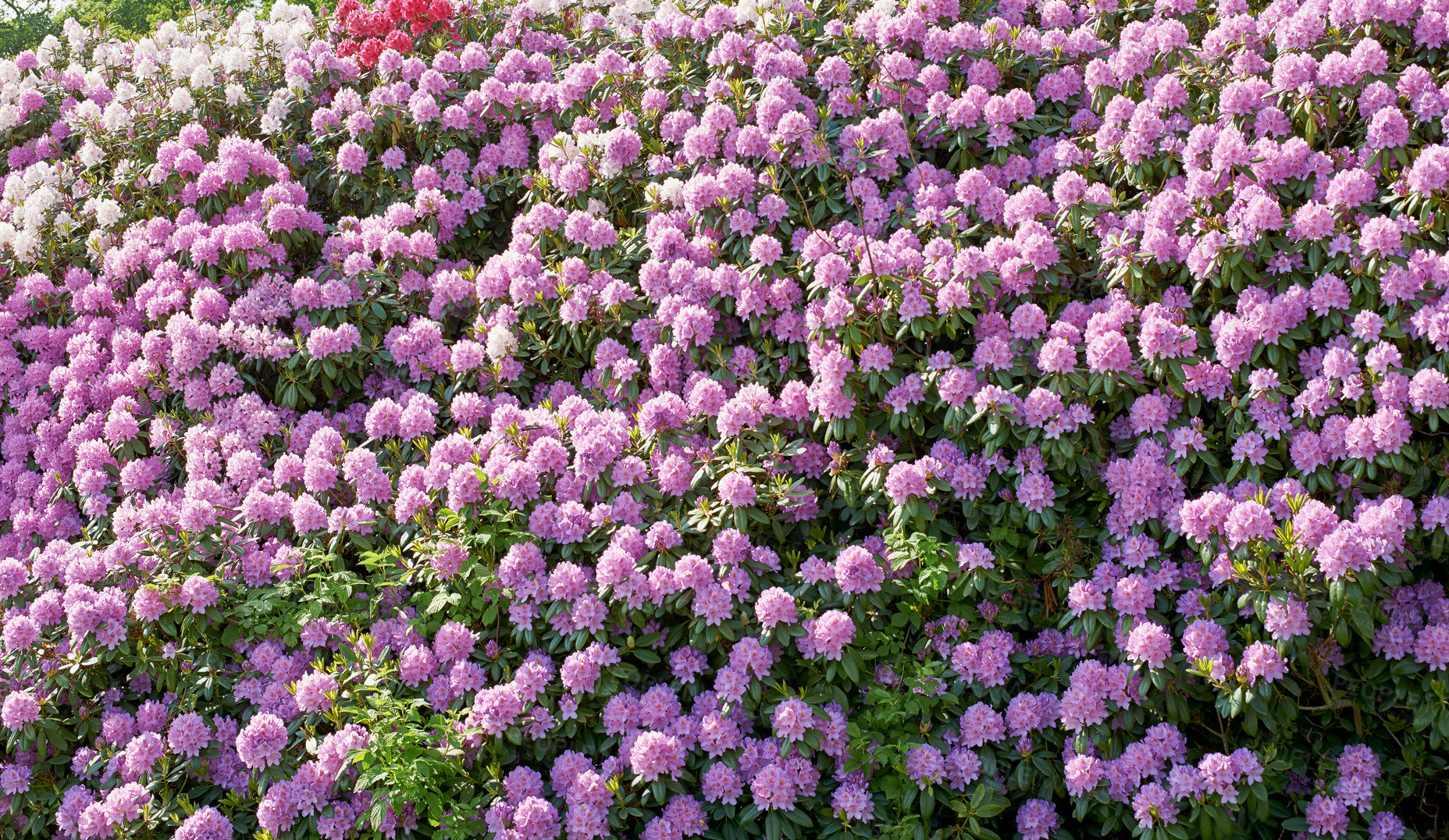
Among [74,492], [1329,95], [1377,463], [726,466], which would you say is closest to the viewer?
[1377,463]

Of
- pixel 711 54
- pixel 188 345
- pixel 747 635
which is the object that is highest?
pixel 711 54

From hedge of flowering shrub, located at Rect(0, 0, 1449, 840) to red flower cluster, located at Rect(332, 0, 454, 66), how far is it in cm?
150

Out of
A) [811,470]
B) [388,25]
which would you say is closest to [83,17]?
[388,25]

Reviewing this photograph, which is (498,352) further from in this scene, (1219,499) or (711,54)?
(1219,499)

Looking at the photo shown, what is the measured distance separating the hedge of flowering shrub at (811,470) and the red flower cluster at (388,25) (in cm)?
150

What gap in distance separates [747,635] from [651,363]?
4.34 feet

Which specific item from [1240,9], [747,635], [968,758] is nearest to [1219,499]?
[968,758]

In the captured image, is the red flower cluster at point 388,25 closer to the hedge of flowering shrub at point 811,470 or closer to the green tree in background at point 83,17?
the hedge of flowering shrub at point 811,470

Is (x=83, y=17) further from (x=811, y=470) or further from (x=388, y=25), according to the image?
(x=811, y=470)

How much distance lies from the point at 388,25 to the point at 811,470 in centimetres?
466

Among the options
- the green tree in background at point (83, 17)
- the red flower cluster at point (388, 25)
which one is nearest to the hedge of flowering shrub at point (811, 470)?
the red flower cluster at point (388, 25)

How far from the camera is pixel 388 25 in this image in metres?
Answer: 7.17

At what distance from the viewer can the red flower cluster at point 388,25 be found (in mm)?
6910

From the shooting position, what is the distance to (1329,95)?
4465 mm
